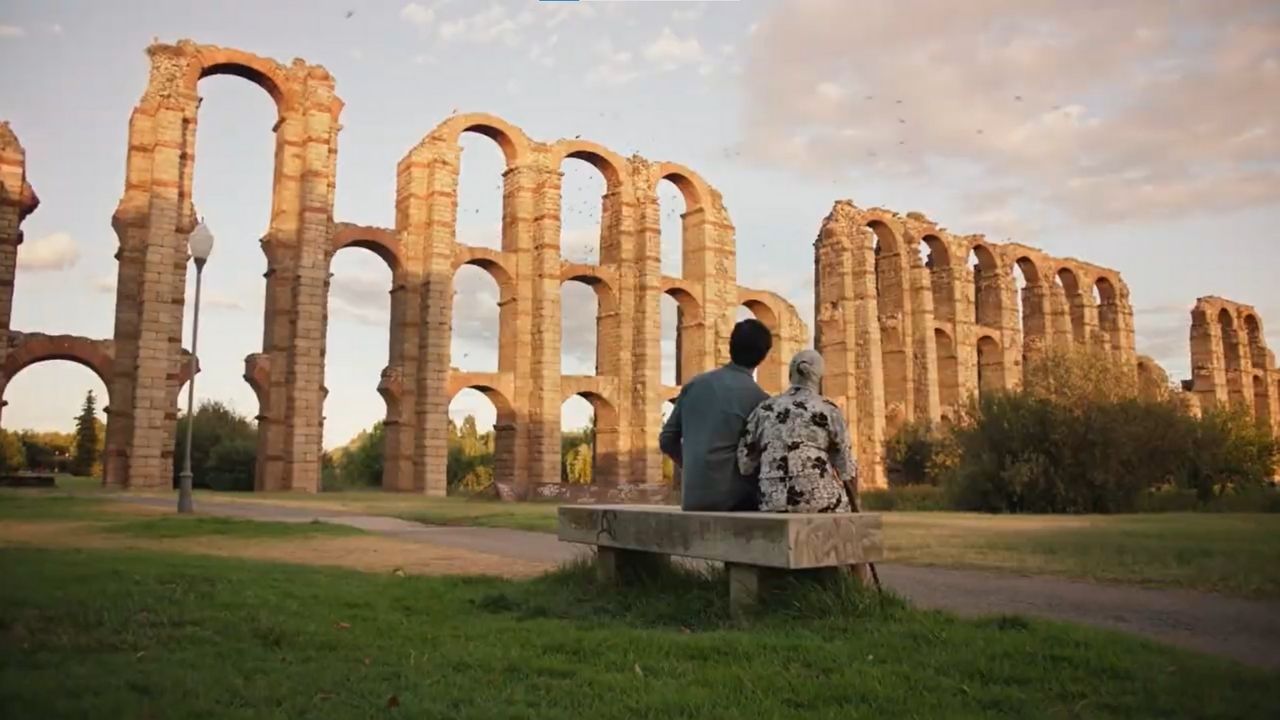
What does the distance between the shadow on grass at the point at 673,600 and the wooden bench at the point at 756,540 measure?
132 mm

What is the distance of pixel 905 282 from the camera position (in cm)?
4144

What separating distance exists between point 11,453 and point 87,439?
10336 millimetres

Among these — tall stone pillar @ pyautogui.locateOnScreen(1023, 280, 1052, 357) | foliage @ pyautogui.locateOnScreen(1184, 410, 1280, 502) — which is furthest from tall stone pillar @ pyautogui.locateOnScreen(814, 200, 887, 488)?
foliage @ pyautogui.locateOnScreen(1184, 410, 1280, 502)

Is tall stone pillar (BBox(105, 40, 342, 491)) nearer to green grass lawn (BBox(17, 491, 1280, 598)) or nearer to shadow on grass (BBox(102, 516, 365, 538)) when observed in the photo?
green grass lawn (BBox(17, 491, 1280, 598))

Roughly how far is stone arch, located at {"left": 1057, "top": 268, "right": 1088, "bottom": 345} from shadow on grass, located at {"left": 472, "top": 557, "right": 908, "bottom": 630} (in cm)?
4758

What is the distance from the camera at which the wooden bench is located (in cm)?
445

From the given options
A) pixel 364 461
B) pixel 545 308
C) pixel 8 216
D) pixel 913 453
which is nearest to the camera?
pixel 8 216

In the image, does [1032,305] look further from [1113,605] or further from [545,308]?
[1113,605]

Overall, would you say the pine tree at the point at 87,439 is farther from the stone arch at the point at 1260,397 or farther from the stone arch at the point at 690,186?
the stone arch at the point at 1260,397

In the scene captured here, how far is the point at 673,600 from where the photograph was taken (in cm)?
538

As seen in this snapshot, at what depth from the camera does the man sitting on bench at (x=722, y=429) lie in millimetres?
5430

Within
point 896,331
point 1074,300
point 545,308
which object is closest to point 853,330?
point 896,331

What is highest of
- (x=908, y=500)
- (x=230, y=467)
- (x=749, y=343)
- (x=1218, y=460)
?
(x=749, y=343)

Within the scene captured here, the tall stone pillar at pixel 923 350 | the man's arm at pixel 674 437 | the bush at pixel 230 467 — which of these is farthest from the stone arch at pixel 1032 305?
the man's arm at pixel 674 437
